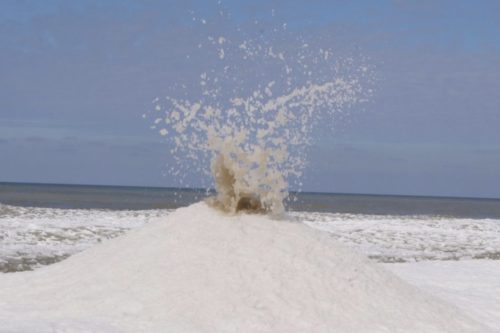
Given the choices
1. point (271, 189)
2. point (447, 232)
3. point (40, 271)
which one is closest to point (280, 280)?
point (271, 189)

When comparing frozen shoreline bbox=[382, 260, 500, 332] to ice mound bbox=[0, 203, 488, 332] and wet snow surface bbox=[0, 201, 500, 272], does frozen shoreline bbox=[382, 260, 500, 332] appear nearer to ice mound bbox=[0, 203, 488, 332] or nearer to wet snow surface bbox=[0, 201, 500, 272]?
ice mound bbox=[0, 203, 488, 332]

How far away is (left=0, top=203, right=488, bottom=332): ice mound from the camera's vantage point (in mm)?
6457

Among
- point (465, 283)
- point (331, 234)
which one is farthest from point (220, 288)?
point (331, 234)

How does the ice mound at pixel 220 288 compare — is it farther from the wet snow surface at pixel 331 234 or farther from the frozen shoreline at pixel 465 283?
the wet snow surface at pixel 331 234

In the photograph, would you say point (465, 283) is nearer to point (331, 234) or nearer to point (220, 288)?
point (220, 288)

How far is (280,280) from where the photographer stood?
6941 millimetres

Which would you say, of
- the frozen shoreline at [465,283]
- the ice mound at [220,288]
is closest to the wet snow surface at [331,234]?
the frozen shoreline at [465,283]

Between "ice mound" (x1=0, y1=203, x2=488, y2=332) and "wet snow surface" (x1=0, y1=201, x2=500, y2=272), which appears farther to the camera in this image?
"wet snow surface" (x1=0, y1=201, x2=500, y2=272)

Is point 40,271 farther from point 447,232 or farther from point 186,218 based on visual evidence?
point 447,232

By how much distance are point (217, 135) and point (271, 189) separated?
2.89 feet

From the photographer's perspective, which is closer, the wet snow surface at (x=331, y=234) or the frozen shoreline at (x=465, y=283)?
the frozen shoreline at (x=465, y=283)

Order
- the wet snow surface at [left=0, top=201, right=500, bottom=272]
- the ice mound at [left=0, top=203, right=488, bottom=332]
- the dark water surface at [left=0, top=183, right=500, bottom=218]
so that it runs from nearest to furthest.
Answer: the ice mound at [left=0, top=203, right=488, bottom=332] < the wet snow surface at [left=0, top=201, right=500, bottom=272] < the dark water surface at [left=0, top=183, right=500, bottom=218]

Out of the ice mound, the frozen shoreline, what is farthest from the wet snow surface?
the ice mound

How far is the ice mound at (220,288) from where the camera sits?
6.46m
